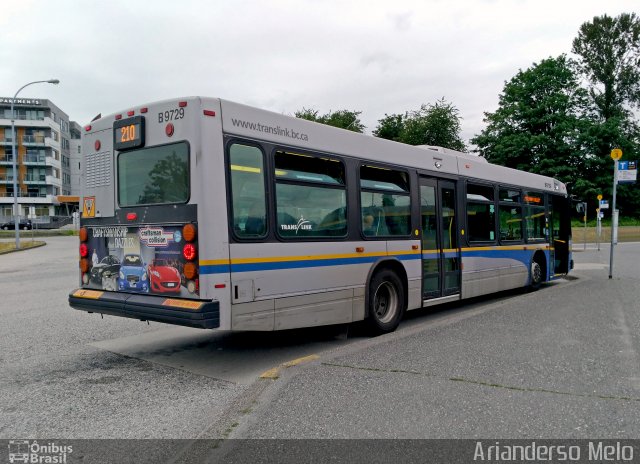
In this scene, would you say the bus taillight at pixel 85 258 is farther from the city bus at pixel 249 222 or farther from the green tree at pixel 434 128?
the green tree at pixel 434 128

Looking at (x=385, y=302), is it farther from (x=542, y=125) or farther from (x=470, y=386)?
(x=542, y=125)

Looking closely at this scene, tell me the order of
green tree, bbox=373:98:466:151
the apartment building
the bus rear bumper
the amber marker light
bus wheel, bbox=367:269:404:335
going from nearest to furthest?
the bus rear bumper, the amber marker light, bus wheel, bbox=367:269:404:335, green tree, bbox=373:98:466:151, the apartment building

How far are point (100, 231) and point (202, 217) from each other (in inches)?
75.8

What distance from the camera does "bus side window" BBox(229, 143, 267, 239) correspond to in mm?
5684

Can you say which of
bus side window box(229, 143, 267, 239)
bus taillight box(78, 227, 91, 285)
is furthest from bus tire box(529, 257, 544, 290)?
bus taillight box(78, 227, 91, 285)

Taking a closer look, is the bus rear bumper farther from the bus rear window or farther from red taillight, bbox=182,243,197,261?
the bus rear window

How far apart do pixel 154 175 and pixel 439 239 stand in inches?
194

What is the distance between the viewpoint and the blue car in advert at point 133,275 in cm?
600

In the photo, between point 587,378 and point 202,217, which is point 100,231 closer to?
point 202,217

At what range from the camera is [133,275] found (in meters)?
6.12

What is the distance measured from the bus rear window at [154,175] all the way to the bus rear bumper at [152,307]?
1087 millimetres

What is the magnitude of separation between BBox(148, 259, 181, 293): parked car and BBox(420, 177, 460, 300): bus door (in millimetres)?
4239

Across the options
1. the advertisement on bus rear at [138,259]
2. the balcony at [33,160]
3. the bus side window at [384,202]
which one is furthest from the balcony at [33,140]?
the bus side window at [384,202]

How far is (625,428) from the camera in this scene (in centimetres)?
387
